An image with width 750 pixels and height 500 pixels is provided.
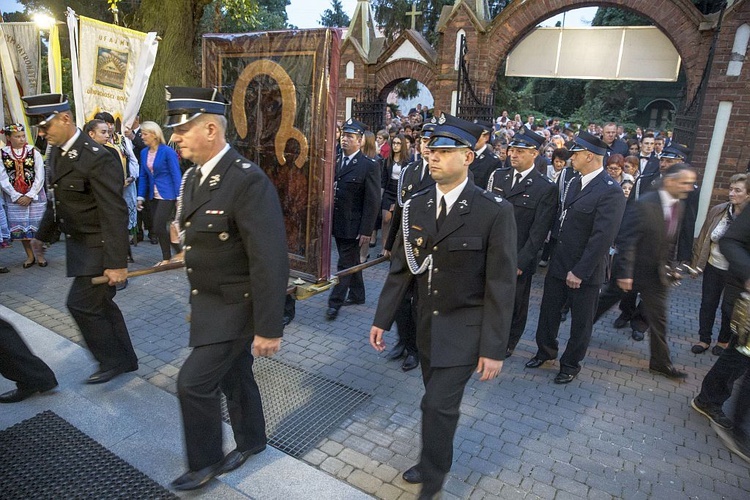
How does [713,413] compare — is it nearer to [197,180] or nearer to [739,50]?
[197,180]

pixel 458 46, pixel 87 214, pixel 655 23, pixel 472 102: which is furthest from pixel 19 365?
Result: pixel 655 23

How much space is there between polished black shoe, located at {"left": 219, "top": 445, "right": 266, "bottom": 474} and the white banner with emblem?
601cm

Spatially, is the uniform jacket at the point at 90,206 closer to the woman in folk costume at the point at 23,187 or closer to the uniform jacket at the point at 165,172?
the uniform jacket at the point at 165,172

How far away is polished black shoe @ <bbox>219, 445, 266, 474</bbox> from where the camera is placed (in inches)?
118

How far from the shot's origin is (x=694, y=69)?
30.0ft

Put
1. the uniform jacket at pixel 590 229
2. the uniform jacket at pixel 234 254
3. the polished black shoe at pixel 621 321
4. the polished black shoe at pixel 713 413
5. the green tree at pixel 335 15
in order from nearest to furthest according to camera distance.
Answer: the uniform jacket at pixel 234 254, the polished black shoe at pixel 713 413, the uniform jacket at pixel 590 229, the polished black shoe at pixel 621 321, the green tree at pixel 335 15

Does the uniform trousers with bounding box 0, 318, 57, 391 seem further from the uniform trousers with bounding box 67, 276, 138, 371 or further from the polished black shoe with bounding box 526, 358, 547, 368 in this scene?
the polished black shoe with bounding box 526, 358, 547, 368

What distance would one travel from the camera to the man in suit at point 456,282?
2.63 metres

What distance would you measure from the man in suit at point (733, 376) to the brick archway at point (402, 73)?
10.2m

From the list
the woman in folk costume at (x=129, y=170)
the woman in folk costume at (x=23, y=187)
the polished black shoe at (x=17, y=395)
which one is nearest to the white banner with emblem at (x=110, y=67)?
the woman in folk costume at (x=129, y=170)

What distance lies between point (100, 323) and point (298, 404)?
1652mm

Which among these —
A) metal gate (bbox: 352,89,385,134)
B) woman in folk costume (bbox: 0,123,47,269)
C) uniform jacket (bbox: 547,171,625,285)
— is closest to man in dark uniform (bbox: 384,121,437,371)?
uniform jacket (bbox: 547,171,625,285)

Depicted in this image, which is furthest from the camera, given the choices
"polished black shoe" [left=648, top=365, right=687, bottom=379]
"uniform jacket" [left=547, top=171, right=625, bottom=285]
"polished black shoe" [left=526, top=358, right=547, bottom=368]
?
"polished black shoe" [left=526, top=358, right=547, bottom=368]

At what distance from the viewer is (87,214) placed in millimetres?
3795
